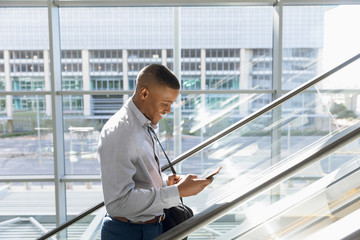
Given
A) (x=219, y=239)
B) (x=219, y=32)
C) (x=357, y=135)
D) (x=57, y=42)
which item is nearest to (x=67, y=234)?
(x=219, y=239)

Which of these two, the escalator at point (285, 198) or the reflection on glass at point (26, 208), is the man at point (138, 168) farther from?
the reflection on glass at point (26, 208)

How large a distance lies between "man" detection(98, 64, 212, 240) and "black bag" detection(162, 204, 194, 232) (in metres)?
0.05

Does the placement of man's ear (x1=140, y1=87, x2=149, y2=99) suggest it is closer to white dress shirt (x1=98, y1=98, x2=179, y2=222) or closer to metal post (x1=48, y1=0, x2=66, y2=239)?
white dress shirt (x1=98, y1=98, x2=179, y2=222)

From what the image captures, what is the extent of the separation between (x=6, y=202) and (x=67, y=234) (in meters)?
3.10

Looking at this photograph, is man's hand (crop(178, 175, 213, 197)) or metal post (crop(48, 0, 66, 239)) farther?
metal post (crop(48, 0, 66, 239))

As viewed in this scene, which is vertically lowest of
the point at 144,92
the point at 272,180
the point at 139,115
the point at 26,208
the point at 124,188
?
the point at 26,208

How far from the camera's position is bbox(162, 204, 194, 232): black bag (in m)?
1.71

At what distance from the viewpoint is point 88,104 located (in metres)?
5.04

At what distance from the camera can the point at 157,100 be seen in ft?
5.33

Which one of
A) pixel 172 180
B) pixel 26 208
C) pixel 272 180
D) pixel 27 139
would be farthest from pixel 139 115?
pixel 26 208

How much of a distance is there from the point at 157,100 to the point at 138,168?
318 mm

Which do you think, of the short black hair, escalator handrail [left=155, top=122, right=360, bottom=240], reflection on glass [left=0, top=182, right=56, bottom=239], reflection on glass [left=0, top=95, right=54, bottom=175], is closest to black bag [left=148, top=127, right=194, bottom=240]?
the short black hair

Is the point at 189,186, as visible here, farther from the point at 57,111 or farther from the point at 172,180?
the point at 57,111

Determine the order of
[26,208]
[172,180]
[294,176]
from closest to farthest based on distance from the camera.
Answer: [294,176] < [172,180] < [26,208]
